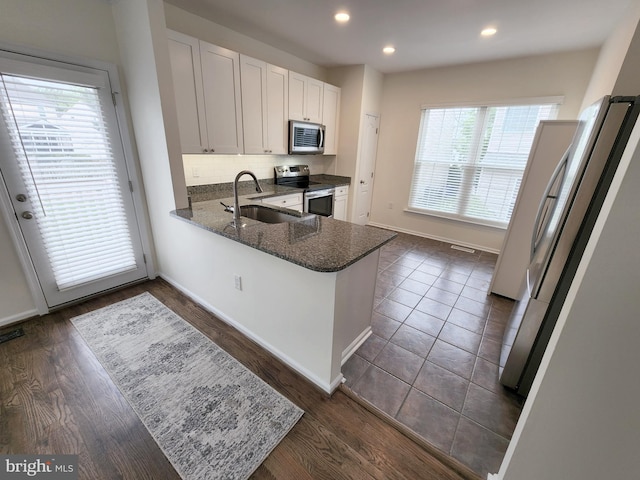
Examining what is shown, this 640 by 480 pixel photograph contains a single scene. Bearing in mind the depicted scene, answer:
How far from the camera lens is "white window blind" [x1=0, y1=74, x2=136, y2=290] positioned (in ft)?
6.36

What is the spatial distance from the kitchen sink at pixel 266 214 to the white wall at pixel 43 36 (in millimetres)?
1679

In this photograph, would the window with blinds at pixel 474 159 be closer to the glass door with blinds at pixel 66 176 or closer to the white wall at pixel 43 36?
the white wall at pixel 43 36

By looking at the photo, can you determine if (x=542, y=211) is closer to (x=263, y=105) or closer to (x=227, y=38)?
(x=263, y=105)

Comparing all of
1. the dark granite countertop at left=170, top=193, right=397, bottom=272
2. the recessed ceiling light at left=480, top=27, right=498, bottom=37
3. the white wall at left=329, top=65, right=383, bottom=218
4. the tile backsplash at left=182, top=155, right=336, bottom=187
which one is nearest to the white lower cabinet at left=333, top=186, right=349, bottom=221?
the white wall at left=329, top=65, right=383, bottom=218

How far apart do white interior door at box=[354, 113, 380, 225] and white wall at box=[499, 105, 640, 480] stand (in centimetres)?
399

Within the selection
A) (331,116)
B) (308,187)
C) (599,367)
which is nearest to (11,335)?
(308,187)

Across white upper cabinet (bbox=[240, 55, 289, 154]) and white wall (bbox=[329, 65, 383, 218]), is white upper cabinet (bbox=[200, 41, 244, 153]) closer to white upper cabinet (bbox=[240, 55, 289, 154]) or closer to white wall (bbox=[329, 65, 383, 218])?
white upper cabinet (bbox=[240, 55, 289, 154])

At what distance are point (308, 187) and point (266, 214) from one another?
1.42 metres

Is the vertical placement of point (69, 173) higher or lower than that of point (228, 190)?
higher

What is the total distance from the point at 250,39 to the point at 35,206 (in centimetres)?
277

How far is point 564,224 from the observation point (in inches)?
53.8

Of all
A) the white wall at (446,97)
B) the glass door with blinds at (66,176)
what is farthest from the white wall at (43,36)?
the white wall at (446,97)

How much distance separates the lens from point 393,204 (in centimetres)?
492

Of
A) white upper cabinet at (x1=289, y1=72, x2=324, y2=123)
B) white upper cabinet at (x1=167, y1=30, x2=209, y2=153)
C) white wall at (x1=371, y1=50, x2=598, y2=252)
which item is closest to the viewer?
white upper cabinet at (x1=167, y1=30, x2=209, y2=153)
